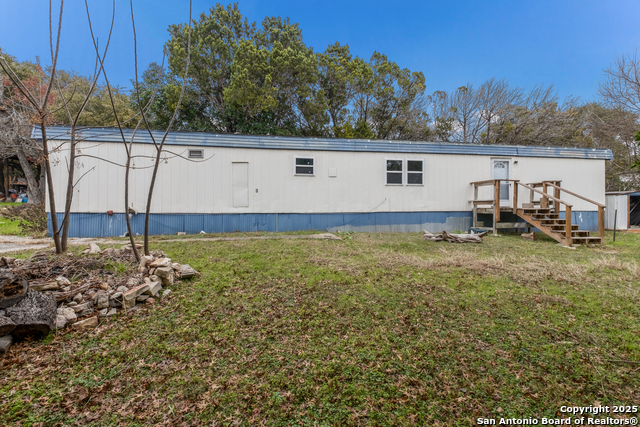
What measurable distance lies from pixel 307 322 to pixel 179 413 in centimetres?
119

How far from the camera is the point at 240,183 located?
333 inches

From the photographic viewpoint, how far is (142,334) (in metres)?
2.37

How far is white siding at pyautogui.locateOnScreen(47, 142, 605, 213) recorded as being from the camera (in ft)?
25.4

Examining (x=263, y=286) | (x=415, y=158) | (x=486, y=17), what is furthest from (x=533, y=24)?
(x=263, y=286)

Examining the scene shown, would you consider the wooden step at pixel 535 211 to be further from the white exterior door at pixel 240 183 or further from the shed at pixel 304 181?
the white exterior door at pixel 240 183

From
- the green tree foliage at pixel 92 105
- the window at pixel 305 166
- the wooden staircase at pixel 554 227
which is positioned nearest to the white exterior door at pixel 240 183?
the window at pixel 305 166

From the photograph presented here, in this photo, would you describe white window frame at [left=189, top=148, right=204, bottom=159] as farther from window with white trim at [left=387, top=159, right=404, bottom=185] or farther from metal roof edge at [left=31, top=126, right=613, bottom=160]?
window with white trim at [left=387, top=159, right=404, bottom=185]

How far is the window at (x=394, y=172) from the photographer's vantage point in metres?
9.28

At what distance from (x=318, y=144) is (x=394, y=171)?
2722mm

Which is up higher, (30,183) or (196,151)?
(196,151)

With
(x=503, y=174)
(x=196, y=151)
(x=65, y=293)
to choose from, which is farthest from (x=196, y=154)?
(x=503, y=174)

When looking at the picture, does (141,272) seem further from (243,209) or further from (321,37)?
(321,37)

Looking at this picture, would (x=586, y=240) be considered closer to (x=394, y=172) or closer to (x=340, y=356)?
(x=394, y=172)

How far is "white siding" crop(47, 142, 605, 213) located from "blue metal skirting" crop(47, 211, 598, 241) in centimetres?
20
